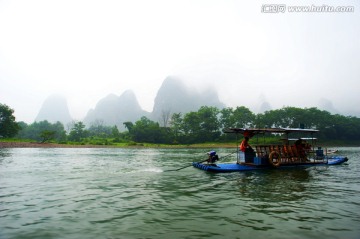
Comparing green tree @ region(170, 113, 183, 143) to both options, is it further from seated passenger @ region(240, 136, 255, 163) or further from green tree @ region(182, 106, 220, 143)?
seated passenger @ region(240, 136, 255, 163)

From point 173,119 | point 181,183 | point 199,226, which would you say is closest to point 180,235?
point 199,226

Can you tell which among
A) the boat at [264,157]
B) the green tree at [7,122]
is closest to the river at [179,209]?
the boat at [264,157]

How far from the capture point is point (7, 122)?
79750 millimetres

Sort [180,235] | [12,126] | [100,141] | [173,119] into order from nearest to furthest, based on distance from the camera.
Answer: [180,235], [12,126], [100,141], [173,119]

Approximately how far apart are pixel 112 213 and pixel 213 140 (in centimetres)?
9436

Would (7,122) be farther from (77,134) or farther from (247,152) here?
(247,152)

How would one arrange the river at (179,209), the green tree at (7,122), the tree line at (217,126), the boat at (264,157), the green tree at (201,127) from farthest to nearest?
the green tree at (201,127) < the tree line at (217,126) < the green tree at (7,122) < the boat at (264,157) < the river at (179,209)

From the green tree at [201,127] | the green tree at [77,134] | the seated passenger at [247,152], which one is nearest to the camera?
the seated passenger at [247,152]

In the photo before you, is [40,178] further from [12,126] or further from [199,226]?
[12,126]

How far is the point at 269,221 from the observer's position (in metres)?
7.97

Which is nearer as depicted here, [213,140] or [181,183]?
[181,183]

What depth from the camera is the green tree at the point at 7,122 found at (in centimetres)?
7863

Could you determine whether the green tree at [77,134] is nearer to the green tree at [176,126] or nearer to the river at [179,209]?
the green tree at [176,126]

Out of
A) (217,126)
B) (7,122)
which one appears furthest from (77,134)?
(217,126)
